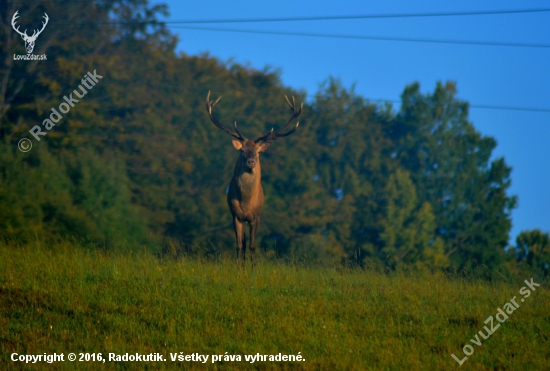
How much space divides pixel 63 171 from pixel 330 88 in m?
23.2

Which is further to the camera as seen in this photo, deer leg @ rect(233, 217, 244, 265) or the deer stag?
the deer stag

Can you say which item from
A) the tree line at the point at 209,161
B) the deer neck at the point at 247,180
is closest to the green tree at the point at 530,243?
the tree line at the point at 209,161

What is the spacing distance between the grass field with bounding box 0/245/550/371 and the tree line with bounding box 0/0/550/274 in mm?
7893

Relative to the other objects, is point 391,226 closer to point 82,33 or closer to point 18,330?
point 82,33

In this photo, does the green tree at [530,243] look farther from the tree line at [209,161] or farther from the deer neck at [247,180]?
the deer neck at [247,180]

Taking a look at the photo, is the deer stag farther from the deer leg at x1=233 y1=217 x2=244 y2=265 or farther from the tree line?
the tree line

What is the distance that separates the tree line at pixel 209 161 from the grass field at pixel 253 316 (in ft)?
25.9

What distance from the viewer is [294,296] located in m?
11.1

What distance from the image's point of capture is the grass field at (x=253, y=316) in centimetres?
902

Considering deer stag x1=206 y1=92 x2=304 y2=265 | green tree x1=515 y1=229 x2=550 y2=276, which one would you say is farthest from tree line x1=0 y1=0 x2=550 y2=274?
deer stag x1=206 y1=92 x2=304 y2=265

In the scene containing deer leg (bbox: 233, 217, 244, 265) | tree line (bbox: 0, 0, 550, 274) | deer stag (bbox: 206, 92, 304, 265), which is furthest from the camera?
tree line (bbox: 0, 0, 550, 274)

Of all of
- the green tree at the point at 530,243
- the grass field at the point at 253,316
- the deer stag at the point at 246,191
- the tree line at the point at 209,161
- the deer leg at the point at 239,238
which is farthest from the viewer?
the green tree at the point at 530,243

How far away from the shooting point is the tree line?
26.7 meters

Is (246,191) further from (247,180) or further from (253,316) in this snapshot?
(253,316)
